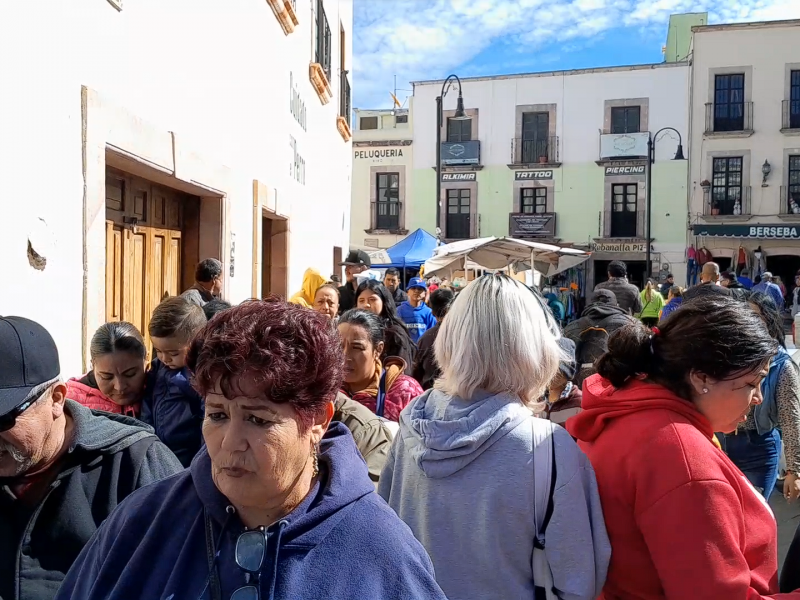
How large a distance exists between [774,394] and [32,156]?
4.14 meters

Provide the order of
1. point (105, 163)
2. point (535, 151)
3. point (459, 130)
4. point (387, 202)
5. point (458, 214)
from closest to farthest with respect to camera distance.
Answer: point (105, 163) → point (535, 151) → point (459, 130) → point (458, 214) → point (387, 202)

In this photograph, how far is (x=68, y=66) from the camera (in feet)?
12.9

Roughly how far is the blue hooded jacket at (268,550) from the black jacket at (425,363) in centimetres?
319

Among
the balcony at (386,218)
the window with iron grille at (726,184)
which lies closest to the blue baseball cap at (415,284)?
the balcony at (386,218)

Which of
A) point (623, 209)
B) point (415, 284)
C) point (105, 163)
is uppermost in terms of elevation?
point (623, 209)

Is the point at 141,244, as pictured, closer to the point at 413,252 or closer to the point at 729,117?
the point at 413,252

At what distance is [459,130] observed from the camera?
30141 mm

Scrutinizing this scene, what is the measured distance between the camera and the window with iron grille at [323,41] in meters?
10.6

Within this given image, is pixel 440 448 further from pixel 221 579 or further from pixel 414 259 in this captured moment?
pixel 414 259

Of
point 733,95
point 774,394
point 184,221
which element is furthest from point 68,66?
point 733,95

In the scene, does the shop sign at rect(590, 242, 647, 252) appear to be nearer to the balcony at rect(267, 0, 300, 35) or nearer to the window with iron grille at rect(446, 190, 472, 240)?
the window with iron grille at rect(446, 190, 472, 240)

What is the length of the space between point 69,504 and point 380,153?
30.1 m

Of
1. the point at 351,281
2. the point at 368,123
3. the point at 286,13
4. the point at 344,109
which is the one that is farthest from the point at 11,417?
the point at 368,123

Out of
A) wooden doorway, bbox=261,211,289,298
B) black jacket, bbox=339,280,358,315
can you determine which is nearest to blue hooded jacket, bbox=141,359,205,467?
black jacket, bbox=339,280,358,315
